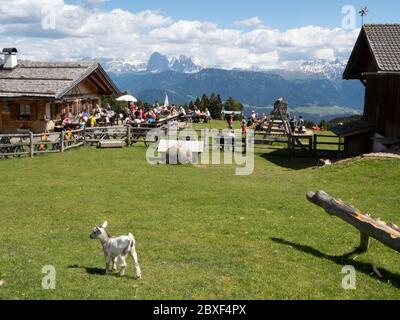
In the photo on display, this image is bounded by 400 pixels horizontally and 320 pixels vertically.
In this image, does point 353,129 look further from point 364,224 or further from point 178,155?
point 364,224

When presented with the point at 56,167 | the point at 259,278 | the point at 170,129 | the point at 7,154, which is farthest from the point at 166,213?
the point at 170,129

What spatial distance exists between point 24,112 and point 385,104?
2216cm

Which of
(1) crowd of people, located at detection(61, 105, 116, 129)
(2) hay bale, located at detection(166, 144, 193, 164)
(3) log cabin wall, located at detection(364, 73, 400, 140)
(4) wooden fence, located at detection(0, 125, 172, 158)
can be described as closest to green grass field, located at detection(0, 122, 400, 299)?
(2) hay bale, located at detection(166, 144, 193, 164)

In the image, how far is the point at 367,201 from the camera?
50.6 feet

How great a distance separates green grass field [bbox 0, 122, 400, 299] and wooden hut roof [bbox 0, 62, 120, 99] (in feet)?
32.4

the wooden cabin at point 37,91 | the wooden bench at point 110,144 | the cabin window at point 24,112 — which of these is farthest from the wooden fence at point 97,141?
the cabin window at point 24,112

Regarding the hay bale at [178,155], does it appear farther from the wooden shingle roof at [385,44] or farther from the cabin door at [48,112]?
the cabin door at [48,112]

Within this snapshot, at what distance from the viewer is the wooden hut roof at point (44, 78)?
99.4 feet

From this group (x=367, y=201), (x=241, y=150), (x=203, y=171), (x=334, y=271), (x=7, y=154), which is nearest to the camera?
(x=334, y=271)

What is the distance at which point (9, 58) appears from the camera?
113 feet

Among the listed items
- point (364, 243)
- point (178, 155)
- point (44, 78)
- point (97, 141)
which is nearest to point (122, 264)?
point (364, 243)

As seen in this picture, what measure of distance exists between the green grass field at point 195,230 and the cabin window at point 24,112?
11.0m
